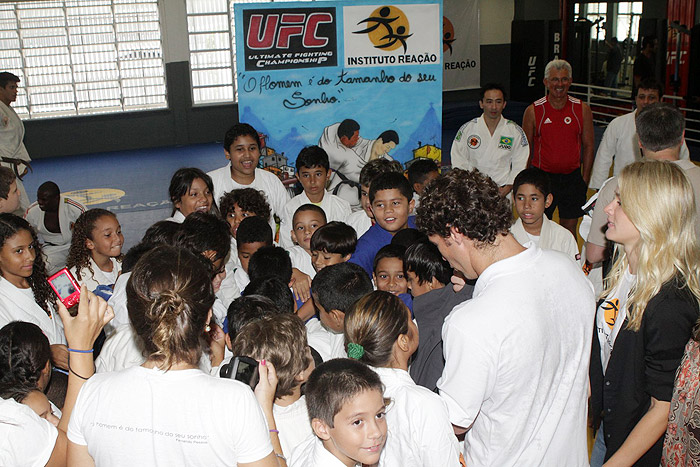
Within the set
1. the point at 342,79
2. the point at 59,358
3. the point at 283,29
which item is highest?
the point at 283,29

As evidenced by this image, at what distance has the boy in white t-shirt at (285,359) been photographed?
217cm

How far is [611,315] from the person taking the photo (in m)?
2.40

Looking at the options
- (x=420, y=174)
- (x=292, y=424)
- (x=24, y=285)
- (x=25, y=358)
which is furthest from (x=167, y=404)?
(x=420, y=174)

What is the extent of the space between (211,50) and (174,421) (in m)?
13.2

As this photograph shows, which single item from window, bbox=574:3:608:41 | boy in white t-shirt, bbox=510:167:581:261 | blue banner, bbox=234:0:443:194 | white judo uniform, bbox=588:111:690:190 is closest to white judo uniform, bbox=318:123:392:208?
blue banner, bbox=234:0:443:194

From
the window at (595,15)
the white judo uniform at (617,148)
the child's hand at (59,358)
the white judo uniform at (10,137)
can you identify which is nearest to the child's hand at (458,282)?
the child's hand at (59,358)

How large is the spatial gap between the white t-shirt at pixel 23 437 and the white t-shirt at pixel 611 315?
Answer: 6.30 ft

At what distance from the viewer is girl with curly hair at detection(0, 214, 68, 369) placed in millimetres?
3145

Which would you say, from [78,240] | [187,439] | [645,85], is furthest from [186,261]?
[645,85]

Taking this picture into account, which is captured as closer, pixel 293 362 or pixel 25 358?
pixel 293 362

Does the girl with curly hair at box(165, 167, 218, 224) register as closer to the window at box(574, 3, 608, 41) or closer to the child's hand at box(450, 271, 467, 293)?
the child's hand at box(450, 271, 467, 293)

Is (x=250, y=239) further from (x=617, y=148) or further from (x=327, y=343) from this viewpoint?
(x=617, y=148)

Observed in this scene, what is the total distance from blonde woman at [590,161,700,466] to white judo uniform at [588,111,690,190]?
10.9ft

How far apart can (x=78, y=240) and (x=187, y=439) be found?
2.70 m
